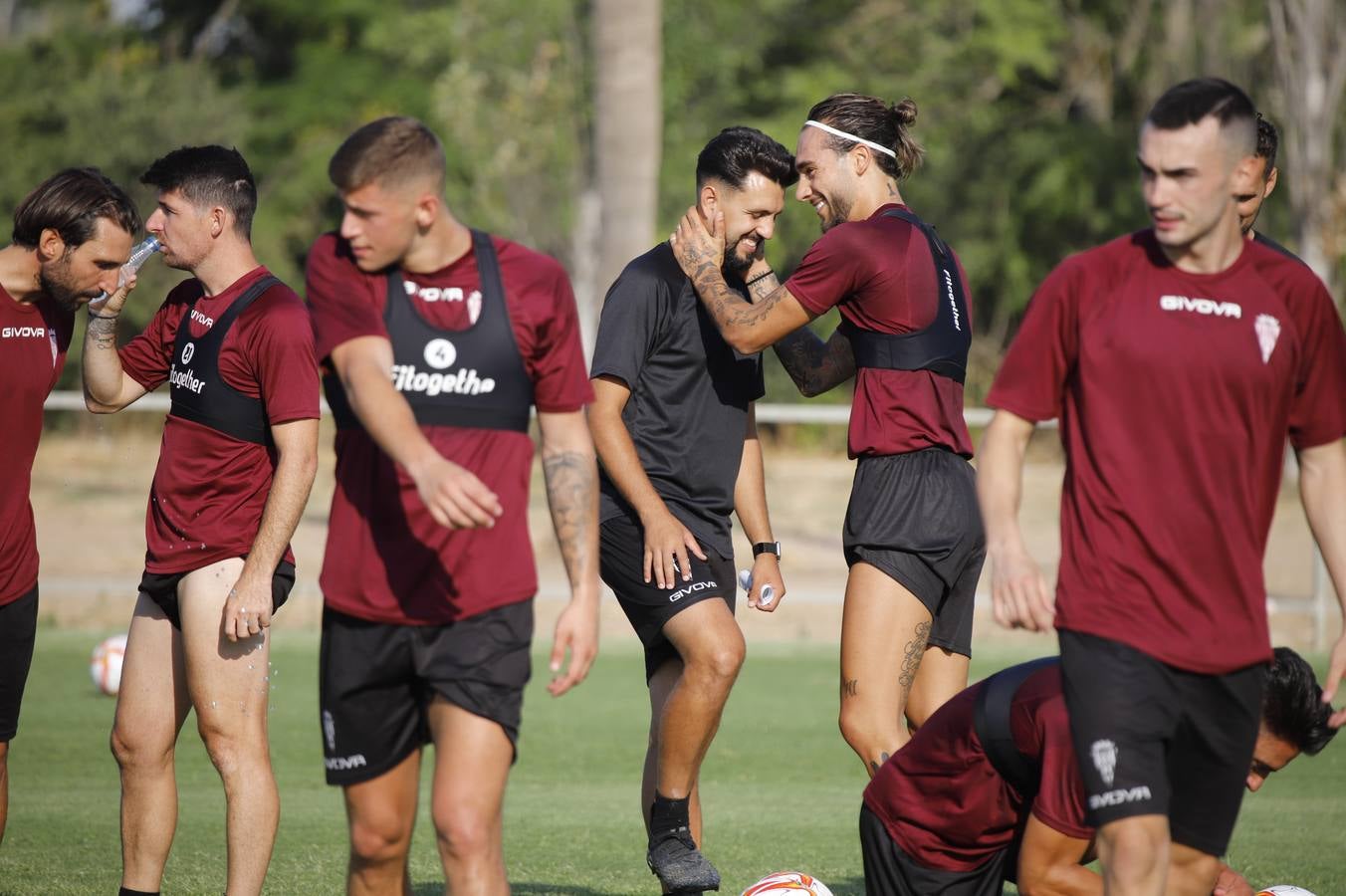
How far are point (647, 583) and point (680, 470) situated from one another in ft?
1.60

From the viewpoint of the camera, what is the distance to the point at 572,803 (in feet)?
27.3

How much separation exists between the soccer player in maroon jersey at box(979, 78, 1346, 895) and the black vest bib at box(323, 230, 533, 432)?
139cm

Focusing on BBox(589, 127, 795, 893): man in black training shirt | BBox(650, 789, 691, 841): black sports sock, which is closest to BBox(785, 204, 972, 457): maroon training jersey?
BBox(589, 127, 795, 893): man in black training shirt

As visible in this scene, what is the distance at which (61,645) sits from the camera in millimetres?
13141

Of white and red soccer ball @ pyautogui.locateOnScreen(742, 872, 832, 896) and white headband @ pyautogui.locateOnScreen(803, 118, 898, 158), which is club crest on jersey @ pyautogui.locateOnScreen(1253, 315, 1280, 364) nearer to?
white headband @ pyautogui.locateOnScreen(803, 118, 898, 158)

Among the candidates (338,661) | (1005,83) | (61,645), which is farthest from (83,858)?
(1005,83)

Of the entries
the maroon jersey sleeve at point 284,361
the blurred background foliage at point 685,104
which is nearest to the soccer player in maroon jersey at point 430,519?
the maroon jersey sleeve at point 284,361

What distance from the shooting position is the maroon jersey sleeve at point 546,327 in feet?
15.1

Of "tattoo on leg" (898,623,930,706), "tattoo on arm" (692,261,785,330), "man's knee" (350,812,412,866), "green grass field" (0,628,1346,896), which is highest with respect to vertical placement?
"tattoo on arm" (692,261,785,330)

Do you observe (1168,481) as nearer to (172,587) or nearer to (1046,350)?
(1046,350)

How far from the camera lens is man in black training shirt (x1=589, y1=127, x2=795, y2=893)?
6.03 metres

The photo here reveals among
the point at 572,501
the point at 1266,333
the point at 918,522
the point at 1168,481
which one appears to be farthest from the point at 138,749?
the point at 1266,333

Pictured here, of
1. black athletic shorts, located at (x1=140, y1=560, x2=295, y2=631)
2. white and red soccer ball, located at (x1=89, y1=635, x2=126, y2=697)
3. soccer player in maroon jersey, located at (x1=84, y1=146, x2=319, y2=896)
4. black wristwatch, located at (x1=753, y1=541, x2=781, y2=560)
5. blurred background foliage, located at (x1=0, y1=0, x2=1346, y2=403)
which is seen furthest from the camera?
blurred background foliage, located at (x1=0, y1=0, x2=1346, y2=403)

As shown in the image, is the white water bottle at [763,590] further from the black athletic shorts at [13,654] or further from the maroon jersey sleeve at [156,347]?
the black athletic shorts at [13,654]
